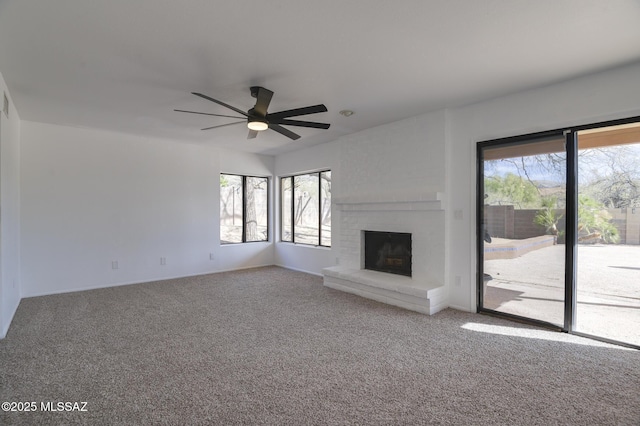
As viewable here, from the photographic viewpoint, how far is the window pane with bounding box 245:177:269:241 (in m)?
7.05

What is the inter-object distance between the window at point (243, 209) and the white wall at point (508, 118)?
431cm

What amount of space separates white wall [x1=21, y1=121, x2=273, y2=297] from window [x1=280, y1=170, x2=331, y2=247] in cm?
130

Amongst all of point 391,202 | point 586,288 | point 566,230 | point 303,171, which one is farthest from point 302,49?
point 303,171

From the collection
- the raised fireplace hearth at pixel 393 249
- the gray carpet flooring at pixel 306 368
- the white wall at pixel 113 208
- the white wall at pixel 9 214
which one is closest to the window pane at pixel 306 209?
the raised fireplace hearth at pixel 393 249

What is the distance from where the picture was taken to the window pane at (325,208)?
6203mm

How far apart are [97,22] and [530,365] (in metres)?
4.10

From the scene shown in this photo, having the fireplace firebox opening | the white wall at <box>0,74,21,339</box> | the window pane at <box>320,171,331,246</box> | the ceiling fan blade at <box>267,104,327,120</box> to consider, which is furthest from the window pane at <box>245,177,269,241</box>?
the ceiling fan blade at <box>267,104,327,120</box>

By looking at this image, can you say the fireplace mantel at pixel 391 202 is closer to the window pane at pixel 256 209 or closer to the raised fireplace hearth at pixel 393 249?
the raised fireplace hearth at pixel 393 249

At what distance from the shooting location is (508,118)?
361 cm

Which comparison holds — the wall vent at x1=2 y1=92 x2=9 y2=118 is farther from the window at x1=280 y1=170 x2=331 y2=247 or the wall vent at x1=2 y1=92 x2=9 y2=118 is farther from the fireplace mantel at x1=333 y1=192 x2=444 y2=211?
the window at x1=280 y1=170 x2=331 y2=247

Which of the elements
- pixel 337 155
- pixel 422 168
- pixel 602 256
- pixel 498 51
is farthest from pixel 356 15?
pixel 337 155

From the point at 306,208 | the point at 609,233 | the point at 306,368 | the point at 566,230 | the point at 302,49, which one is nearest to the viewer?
the point at 306,368

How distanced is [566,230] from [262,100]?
330 cm

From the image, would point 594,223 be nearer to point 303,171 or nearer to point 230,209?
point 303,171
